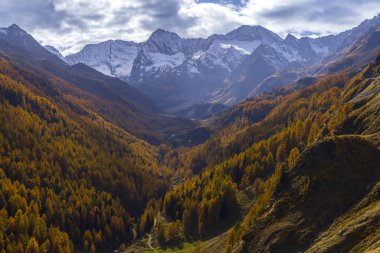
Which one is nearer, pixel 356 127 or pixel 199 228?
pixel 356 127

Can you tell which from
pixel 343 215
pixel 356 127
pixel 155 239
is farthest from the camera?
pixel 155 239

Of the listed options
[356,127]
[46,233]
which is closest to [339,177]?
[356,127]

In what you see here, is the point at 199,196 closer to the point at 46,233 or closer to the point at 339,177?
the point at 46,233

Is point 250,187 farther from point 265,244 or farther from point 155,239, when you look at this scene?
point 265,244

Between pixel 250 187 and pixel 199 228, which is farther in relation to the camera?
pixel 250 187

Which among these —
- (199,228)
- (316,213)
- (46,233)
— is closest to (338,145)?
(316,213)

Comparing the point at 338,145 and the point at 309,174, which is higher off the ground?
the point at 338,145

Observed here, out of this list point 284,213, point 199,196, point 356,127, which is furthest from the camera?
point 199,196

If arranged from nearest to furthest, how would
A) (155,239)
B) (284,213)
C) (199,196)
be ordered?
(284,213) → (155,239) → (199,196)

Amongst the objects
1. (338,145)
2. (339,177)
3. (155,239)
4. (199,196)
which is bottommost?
(155,239)
